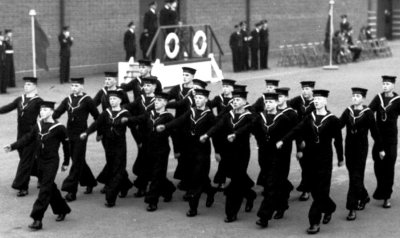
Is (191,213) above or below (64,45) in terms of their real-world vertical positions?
below

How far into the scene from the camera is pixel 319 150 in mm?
11625

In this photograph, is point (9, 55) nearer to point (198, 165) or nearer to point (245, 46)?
point (245, 46)

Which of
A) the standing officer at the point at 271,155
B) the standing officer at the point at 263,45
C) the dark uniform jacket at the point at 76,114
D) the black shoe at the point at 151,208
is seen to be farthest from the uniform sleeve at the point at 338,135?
the standing officer at the point at 263,45

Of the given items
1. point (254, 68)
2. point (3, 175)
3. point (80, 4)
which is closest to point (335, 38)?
point (254, 68)

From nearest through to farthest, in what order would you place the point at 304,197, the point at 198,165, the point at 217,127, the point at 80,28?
the point at 217,127
the point at 198,165
the point at 304,197
the point at 80,28

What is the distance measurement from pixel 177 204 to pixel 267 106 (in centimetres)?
224

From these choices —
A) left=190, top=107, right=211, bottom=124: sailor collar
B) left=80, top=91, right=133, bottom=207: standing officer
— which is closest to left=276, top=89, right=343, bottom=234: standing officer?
left=190, top=107, right=211, bottom=124: sailor collar

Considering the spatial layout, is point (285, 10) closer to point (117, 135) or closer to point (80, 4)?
point (80, 4)

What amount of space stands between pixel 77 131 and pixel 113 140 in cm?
94

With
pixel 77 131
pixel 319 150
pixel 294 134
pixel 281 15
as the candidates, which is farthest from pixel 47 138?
pixel 281 15

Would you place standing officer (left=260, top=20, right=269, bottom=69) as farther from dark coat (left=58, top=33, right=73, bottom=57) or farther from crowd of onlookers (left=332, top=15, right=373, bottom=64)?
dark coat (left=58, top=33, right=73, bottom=57)

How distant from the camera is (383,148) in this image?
488 inches

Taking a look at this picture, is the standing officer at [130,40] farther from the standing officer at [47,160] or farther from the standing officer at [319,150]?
the standing officer at [319,150]

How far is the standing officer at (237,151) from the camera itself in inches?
471
